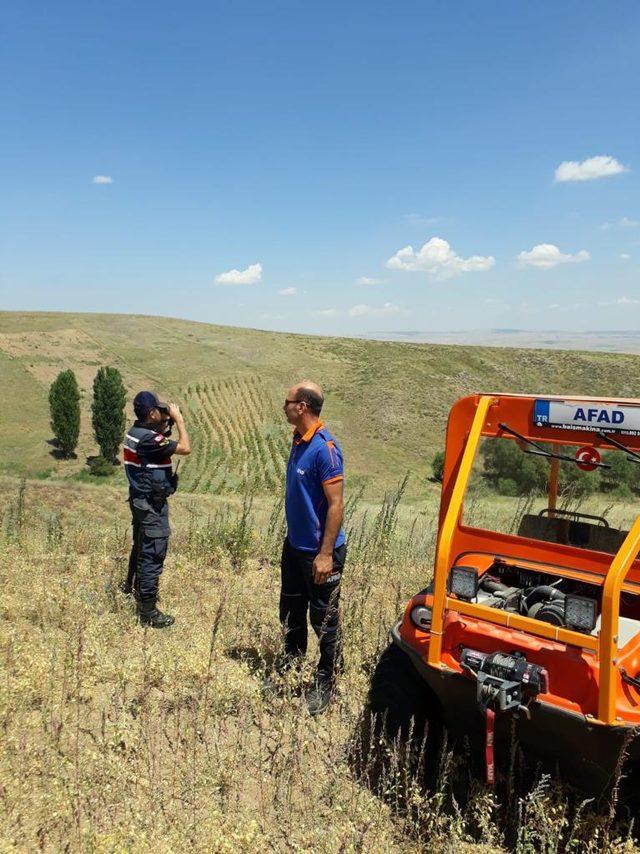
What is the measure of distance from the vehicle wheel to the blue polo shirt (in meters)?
0.84

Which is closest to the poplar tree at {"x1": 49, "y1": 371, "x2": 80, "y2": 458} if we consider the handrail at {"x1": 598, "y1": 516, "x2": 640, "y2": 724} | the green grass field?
the green grass field

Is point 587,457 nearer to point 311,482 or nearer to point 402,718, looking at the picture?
point 311,482

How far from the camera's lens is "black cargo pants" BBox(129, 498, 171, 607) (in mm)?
4477

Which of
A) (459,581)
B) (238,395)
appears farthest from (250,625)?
(238,395)

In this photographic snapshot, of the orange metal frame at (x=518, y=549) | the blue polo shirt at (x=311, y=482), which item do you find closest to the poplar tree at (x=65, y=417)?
the blue polo shirt at (x=311, y=482)

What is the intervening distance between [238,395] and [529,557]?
54.1m

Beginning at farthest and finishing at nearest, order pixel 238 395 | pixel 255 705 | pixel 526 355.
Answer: pixel 526 355 → pixel 238 395 → pixel 255 705

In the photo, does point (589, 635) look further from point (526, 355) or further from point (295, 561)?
point (526, 355)

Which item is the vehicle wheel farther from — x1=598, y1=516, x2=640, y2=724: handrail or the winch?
x1=598, y1=516, x2=640, y2=724: handrail

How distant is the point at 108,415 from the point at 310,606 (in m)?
41.0

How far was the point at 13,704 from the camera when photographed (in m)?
3.24

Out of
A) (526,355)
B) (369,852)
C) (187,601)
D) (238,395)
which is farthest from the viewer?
(526,355)

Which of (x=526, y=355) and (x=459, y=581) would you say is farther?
(x=526, y=355)

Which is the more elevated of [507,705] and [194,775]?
[507,705]
